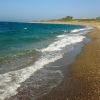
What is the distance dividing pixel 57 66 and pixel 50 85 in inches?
137

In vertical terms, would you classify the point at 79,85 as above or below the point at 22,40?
above

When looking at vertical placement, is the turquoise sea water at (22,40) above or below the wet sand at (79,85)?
below

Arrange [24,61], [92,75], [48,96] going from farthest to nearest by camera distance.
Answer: [24,61] → [92,75] → [48,96]

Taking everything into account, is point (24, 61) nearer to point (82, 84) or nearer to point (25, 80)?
point (25, 80)

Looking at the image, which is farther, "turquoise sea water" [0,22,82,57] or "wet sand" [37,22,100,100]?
"turquoise sea water" [0,22,82,57]

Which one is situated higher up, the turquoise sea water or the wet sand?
the wet sand

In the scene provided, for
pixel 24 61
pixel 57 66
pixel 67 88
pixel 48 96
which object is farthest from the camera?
pixel 24 61

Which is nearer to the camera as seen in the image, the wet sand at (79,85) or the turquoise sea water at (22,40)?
the wet sand at (79,85)

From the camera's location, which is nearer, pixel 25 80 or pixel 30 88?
pixel 30 88

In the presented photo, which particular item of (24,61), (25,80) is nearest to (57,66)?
(24,61)

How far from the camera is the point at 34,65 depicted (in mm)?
12516

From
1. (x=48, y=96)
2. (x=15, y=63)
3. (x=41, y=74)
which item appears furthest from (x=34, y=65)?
(x=48, y=96)

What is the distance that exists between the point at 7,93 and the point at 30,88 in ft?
3.16

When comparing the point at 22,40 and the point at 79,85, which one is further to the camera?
the point at 22,40
